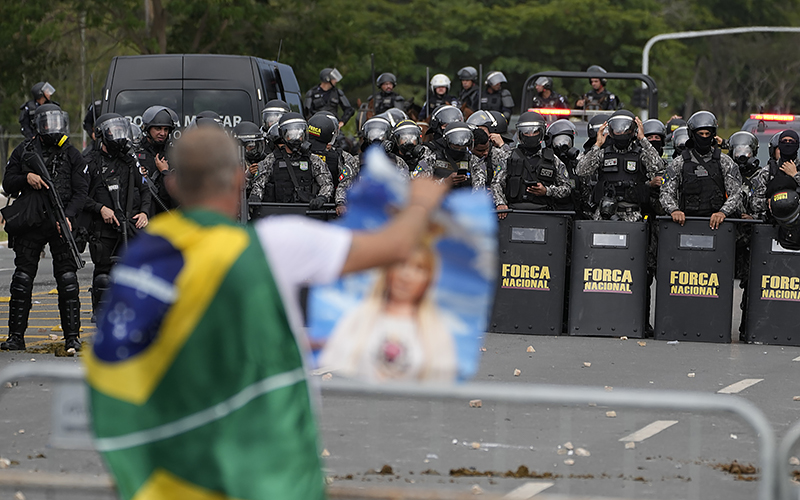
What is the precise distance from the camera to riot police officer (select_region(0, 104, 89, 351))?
32.7ft

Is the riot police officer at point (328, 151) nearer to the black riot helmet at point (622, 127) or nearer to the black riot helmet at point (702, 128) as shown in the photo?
the black riot helmet at point (622, 127)

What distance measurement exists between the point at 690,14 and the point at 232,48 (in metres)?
24.6

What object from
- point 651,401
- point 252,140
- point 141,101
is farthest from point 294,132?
point 651,401

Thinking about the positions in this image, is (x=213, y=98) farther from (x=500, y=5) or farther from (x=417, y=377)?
(x=500, y=5)

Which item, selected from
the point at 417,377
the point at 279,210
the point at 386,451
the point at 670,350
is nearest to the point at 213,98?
the point at 279,210

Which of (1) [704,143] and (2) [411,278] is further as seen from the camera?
(1) [704,143]

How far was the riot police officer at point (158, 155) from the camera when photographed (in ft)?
36.8

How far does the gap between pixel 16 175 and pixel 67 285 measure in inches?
38.6

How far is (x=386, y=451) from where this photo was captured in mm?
5492

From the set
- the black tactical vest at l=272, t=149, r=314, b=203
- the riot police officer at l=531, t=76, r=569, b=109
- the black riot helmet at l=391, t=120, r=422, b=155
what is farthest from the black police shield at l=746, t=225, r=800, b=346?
the riot police officer at l=531, t=76, r=569, b=109

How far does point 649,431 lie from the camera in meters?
5.31

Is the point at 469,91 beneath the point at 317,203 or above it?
above

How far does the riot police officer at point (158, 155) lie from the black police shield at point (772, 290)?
5278 mm

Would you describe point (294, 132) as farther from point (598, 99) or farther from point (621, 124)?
point (598, 99)
